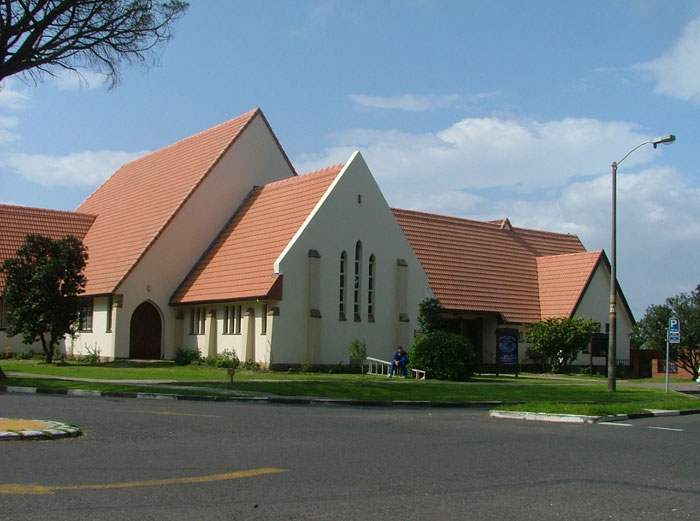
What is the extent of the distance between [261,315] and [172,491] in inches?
1058

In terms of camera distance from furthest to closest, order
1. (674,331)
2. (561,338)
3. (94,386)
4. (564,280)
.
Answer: (564,280)
(561,338)
(674,331)
(94,386)

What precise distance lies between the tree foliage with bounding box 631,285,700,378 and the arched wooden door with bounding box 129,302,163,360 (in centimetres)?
2773

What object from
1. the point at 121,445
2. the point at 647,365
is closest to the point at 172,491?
the point at 121,445

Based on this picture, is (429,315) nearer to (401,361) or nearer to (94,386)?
(401,361)

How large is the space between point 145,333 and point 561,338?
21018mm

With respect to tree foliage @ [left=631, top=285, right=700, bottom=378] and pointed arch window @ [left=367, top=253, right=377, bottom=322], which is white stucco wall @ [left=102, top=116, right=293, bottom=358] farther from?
tree foliage @ [left=631, top=285, right=700, bottom=378]

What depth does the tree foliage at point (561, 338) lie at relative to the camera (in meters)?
43.0

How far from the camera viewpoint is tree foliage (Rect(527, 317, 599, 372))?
1693 inches

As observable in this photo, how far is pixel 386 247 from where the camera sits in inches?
1505

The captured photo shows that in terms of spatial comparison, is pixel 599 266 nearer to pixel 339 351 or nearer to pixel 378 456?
pixel 339 351

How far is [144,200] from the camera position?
45.7 metres

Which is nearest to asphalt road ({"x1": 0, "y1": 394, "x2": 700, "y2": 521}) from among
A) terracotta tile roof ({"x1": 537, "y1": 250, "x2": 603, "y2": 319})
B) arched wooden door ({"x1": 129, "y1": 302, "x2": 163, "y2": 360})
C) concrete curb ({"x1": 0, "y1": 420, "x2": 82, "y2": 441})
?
concrete curb ({"x1": 0, "y1": 420, "x2": 82, "y2": 441})

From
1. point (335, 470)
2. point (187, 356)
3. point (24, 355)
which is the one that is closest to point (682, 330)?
point (187, 356)

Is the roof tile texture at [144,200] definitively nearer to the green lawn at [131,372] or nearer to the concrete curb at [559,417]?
the green lawn at [131,372]
